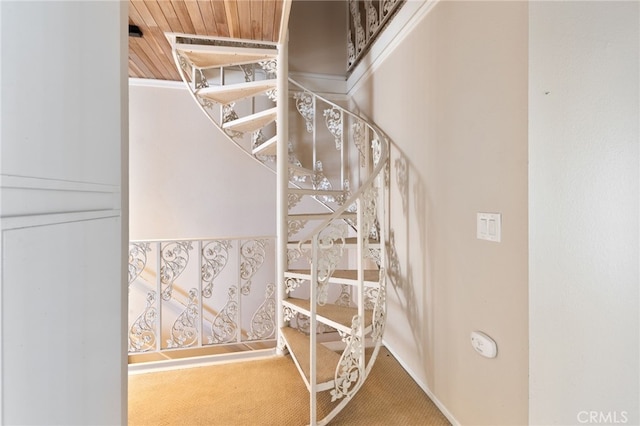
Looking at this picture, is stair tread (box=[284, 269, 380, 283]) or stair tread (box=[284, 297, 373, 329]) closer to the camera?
stair tread (box=[284, 297, 373, 329])

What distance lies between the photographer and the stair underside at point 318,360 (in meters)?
1.55

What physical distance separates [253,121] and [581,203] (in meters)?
2.34

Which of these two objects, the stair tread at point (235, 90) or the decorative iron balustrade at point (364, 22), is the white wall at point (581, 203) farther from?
the stair tread at point (235, 90)

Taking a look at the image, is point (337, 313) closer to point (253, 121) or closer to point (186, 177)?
point (253, 121)

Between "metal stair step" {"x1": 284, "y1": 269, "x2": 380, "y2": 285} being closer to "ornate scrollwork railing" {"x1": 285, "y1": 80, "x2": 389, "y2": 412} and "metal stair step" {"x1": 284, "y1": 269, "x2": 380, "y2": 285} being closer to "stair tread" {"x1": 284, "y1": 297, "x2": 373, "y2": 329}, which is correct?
"ornate scrollwork railing" {"x1": 285, "y1": 80, "x2": 389, "y2": 412}

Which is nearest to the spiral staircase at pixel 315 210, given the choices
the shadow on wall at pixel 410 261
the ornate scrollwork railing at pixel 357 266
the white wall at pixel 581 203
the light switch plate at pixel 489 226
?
the ornate scrollwork railing at pixel 357 266

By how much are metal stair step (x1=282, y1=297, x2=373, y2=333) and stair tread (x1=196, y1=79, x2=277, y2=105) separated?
1.79 metres

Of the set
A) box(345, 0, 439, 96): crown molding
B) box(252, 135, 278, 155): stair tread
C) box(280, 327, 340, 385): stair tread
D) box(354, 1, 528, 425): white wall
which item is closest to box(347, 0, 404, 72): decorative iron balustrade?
box(345, 0, 439, 96): crown molding

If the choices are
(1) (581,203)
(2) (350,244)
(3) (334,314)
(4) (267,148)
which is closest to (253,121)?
(4) (267,148)

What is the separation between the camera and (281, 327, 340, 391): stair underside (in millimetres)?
1546

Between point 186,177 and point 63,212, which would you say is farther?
point 186,177

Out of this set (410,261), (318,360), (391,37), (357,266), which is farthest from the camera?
(391,37)

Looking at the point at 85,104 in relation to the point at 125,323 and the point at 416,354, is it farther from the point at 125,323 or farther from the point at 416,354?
the point at 416,354

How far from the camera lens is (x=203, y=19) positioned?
205 centimetres
